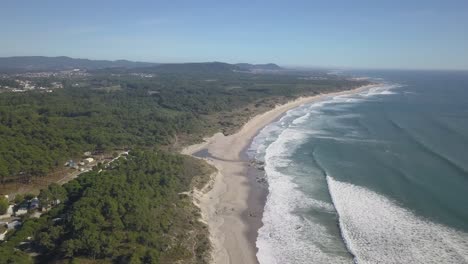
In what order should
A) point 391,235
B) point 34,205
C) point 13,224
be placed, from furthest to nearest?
1. point 34,205
2. point 13,224
3. point 391,235

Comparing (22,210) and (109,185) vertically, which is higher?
(109,185)

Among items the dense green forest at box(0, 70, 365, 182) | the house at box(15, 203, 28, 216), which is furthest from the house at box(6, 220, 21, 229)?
the dense green forest at box(0, 70, 365, 182)

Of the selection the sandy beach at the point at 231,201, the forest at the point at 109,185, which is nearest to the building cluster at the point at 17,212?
the forest at the point at 109,185

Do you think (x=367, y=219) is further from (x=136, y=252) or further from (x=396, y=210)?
(x=136, y=252)

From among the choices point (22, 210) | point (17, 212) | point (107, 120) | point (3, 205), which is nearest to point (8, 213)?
point (17, 212)

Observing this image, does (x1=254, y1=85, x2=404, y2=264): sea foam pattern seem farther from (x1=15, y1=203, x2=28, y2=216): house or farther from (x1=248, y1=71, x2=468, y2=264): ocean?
(x1=15, y1=203, x2=28, y2=216): house

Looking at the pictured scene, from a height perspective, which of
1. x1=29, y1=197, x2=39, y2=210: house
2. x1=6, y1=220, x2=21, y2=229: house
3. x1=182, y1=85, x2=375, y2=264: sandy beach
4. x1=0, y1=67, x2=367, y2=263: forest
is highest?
x1=0, y1=67, x2=367, y2=263: forest

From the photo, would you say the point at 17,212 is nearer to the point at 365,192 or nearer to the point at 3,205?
the point at 3,205
